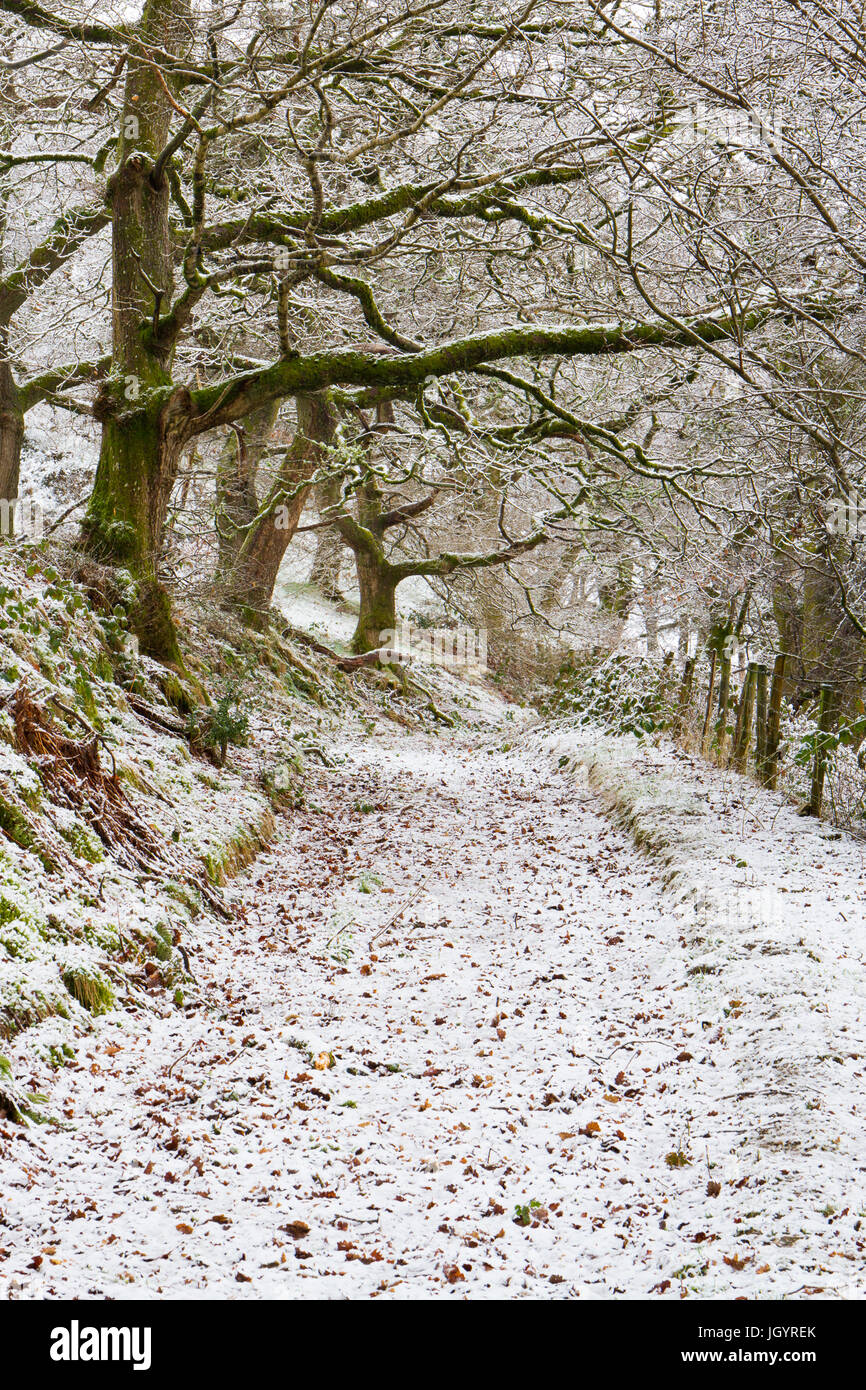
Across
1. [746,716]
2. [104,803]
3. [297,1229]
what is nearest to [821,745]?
[746,716]

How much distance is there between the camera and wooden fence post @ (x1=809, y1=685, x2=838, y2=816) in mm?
8344

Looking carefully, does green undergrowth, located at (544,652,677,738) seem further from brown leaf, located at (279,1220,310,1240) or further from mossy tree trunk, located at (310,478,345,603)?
brown leaf, located at (279,1220,310,1240)

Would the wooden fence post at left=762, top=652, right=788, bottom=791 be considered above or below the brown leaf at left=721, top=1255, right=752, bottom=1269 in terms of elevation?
above

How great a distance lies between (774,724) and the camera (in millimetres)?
9531

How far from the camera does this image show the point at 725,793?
9414mm

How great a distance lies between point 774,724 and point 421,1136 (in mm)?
6579

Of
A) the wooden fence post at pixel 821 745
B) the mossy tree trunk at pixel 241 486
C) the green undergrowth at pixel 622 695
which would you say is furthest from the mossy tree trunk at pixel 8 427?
the wooden fence post at pixel 821 745

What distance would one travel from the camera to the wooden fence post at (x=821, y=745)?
27.4ft

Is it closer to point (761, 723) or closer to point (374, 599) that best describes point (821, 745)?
point (761, 723)

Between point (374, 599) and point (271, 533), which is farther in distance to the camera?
point (374, 599)

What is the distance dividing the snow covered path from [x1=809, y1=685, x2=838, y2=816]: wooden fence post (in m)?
2.32

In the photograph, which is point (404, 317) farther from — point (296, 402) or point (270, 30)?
point (270, 30)

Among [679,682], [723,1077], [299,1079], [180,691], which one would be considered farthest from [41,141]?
[723,1077]

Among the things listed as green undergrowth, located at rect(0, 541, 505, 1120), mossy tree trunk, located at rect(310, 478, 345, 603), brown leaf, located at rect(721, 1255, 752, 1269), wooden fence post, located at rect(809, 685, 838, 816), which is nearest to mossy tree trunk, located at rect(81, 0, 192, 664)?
green undergrowth, located at rect(0, 541, 505, 1120)
